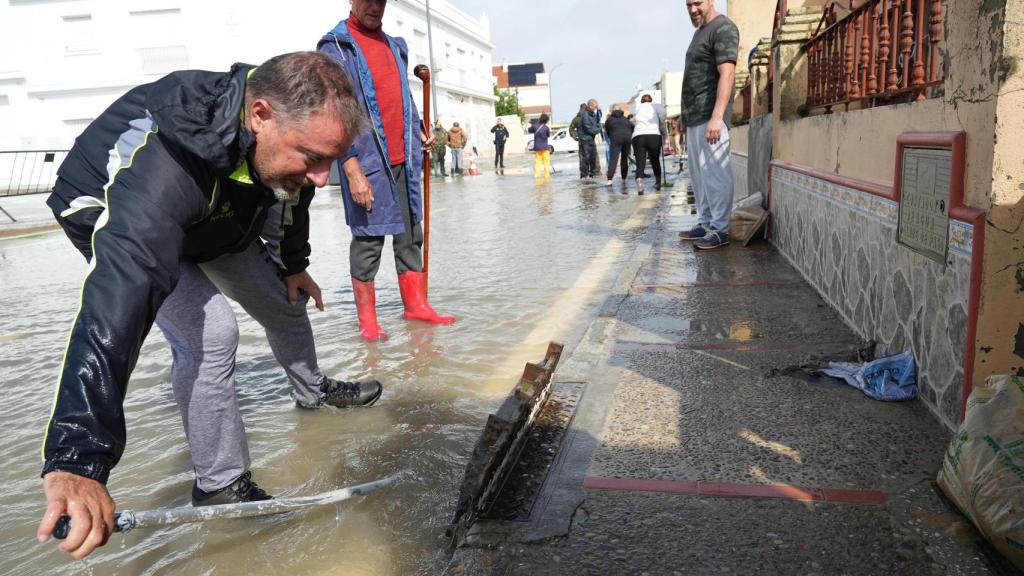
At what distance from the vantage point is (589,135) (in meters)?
18.2

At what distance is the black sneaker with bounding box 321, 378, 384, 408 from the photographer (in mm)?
3295

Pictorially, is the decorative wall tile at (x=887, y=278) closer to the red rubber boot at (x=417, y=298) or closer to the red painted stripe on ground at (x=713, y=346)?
the red painted stripe on ground at (x=713, y=346)

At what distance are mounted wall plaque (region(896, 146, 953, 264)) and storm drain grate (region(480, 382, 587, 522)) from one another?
57.3 inches

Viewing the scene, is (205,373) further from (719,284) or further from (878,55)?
(719,284)

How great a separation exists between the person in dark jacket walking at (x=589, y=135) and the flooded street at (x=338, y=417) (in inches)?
408

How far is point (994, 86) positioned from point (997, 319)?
0.72 metres

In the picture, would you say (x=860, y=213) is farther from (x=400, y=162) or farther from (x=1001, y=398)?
(x=400, y=162)

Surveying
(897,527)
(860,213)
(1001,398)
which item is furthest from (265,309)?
(860,213)

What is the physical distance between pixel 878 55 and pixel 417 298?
2901 mm

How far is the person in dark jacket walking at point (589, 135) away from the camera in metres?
17.5

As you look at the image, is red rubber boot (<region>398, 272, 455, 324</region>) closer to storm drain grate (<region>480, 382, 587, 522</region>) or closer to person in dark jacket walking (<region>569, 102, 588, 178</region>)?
storm drain grate (<region>480, 382, 587, 522</region>)

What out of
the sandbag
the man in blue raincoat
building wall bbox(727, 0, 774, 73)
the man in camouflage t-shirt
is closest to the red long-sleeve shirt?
the man in blue raincoat

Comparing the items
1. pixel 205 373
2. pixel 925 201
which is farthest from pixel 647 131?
pixel 205 373

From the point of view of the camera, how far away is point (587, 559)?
201 centimetres
